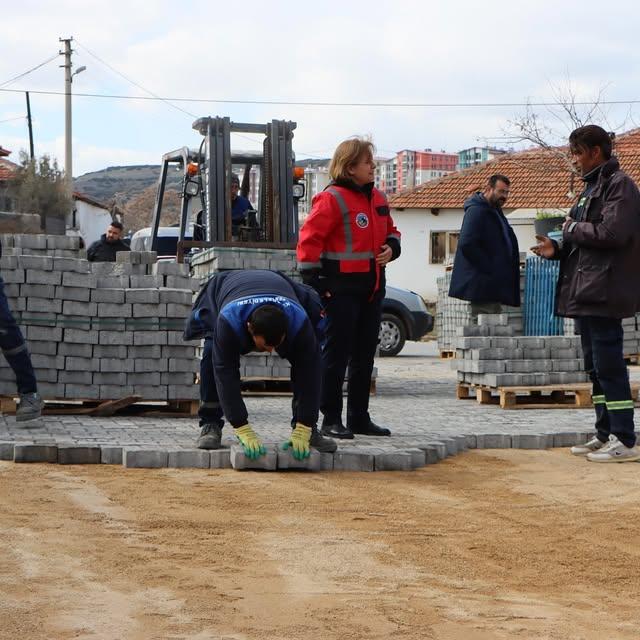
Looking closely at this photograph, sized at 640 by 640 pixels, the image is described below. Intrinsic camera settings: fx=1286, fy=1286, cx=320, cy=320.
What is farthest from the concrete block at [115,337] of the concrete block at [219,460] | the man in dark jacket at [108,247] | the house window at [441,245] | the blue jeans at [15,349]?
the house window at [441,245]

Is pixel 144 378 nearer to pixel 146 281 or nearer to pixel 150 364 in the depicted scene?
pixel 150 364

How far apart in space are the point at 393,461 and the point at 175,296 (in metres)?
3.35

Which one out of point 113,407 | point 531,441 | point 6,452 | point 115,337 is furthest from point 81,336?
point 531,441

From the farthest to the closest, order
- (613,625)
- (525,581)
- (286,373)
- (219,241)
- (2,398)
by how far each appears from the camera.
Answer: (219,241)
(286,373)
(2,398)
(525,581)
(613,625)

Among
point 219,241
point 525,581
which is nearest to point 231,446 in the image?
point 525,581

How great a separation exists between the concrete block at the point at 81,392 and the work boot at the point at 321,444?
309cm

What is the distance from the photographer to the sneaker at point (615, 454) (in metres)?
8.56

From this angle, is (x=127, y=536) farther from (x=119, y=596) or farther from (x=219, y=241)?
(x=219, y=241)

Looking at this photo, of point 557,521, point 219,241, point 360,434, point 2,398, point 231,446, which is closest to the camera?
point 557,521

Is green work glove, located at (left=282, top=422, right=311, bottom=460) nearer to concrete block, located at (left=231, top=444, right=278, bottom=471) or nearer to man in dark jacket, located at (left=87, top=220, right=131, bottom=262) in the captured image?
concrete block, located at (left=231, top=444, right=278, bottom=471)

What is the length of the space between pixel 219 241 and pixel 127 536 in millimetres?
9559

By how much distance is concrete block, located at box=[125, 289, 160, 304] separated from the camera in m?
10.7

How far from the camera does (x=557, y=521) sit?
6.62 meters

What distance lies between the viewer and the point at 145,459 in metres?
8.04
